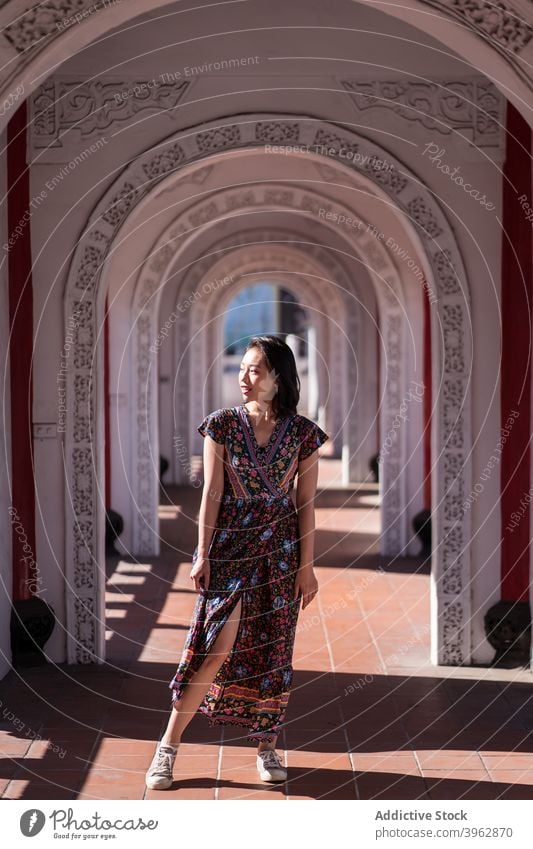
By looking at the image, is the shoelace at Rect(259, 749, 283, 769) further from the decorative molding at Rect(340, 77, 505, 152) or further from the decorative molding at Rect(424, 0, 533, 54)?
the decorative molding at Rect(340, 77, 505, 152)

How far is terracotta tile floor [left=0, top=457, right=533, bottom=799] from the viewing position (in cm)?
409

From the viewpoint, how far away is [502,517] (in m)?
5.84

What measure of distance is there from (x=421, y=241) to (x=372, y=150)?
19.4 inches

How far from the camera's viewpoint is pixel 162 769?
405 centimetres

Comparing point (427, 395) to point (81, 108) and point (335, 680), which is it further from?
point (81, 108)

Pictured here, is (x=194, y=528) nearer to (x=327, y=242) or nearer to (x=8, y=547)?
(x=327, y=242)

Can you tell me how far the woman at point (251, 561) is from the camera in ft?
13.2

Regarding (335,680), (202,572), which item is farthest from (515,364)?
(202,572)

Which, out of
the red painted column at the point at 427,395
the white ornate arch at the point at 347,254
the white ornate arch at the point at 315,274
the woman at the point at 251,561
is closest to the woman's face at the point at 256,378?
the woman at the point at 251,561

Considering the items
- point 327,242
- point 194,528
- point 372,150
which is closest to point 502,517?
point 372,150

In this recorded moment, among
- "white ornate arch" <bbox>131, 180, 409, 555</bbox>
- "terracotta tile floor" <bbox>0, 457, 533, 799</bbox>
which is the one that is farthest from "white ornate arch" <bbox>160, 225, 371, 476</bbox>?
"terracotta tile floor" <bbox>0, 457, 533, 799</bbox>

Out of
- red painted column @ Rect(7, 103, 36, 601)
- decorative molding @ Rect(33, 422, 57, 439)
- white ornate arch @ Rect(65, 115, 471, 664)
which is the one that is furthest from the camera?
decorative molding @ Rect(33, 422, 57, 439)

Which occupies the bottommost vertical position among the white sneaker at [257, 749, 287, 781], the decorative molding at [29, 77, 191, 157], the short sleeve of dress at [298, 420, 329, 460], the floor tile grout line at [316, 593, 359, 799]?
the floor tile grout line at [316, 593, 359, 799]

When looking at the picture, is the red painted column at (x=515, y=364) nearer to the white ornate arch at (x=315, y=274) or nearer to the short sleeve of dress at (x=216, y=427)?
the short sleeve of dress at (x=216, y=427)
